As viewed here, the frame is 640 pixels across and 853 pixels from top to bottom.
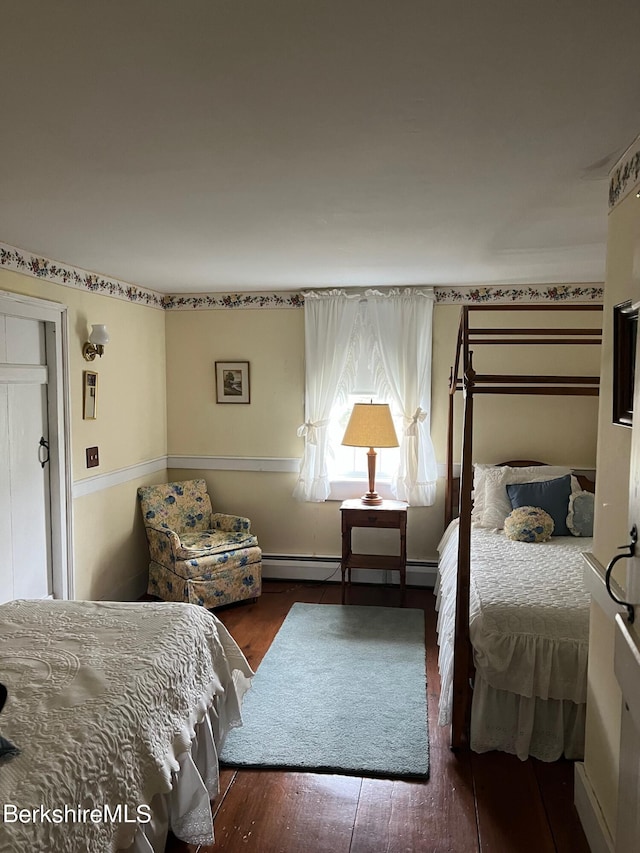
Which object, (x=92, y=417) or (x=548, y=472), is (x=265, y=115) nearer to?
(x=92, y=417)

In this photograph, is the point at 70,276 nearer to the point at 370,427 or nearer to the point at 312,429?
the point at 312,429

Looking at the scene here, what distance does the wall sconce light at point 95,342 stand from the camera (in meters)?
3.78

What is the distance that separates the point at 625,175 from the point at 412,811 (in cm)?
232

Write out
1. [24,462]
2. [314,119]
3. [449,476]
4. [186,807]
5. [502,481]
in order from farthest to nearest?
[449,476] < [502,481] < [24,462] < [186,807] < [314,119]

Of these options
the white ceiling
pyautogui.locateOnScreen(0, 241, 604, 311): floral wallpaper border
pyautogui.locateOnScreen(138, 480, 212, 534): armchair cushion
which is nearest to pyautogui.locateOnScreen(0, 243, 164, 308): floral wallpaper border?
pyautogui.locateOnScreen(0, 241, 604, 311): floral wallpaper border

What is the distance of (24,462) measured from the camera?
3377 mm

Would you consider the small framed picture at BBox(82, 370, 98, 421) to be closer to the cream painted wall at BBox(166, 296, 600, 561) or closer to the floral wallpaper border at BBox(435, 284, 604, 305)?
the cream painted wall at BBox(166, 296, 600, 561)

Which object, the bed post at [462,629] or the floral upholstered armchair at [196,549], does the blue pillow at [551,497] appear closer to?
the bed post at [462,629]

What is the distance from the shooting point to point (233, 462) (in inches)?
194

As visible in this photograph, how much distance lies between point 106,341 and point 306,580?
7.88 feet

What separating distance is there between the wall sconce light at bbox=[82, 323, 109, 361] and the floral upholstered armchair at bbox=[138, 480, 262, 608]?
1.15 metres

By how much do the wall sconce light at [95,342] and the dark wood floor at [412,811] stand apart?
99.3 inches

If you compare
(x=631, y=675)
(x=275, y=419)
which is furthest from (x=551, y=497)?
(x=631, y=675)

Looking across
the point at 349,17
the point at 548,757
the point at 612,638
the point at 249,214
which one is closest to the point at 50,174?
the point at 249,214
